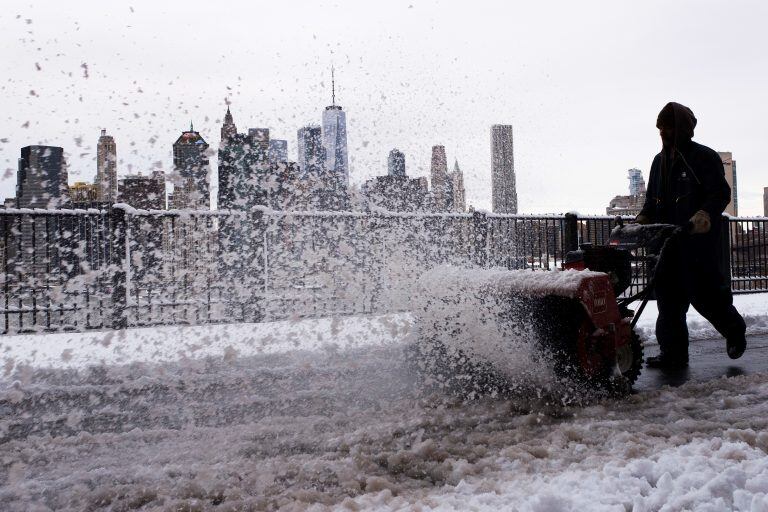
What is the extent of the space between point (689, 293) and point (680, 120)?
134cm

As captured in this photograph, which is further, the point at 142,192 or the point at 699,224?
the point at 142,192

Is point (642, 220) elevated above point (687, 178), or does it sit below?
below

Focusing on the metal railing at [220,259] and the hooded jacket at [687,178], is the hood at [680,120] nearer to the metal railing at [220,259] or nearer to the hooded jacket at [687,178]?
the hooded jacket at [687,178]

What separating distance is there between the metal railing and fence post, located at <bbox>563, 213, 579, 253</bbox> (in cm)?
6

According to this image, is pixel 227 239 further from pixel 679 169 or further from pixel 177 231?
pixel 679 169

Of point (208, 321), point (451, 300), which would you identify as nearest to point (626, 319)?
point (451, 300)

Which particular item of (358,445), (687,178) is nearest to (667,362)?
(687,178)

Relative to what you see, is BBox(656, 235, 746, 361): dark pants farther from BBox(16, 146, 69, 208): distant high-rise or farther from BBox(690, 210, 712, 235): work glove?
BBox(16, 146, 69, 208): distant high-rise

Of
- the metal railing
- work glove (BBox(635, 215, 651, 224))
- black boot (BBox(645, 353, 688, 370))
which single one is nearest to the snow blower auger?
work glove (BBox(635, 215, 651, 224))

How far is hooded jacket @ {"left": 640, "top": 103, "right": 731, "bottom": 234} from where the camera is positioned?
455 cm

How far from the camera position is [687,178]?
465 centimetres

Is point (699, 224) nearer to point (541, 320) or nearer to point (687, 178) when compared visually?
→ point (687, 178)

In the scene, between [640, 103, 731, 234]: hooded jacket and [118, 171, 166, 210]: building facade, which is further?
[118, 171, 166, 210]: building facade

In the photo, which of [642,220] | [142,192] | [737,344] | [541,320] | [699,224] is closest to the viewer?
[541,320]
